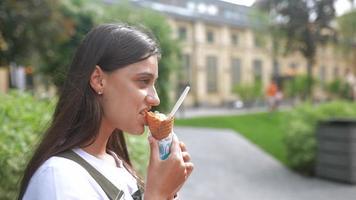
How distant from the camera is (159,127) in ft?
4.36

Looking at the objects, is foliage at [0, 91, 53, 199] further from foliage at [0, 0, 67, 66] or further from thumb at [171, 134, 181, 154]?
foliage at [0, 0, 67, 66]

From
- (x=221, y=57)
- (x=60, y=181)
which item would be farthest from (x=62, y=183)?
(x=221, y=57)

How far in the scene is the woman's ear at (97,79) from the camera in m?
1.37

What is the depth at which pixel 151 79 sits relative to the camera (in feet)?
4.55

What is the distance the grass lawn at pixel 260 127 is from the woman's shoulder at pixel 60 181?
7.72 metres

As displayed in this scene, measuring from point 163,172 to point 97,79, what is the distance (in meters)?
0.35

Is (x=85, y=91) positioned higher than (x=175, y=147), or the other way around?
(x=85, y=91)

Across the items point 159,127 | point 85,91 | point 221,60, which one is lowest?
point 221,60

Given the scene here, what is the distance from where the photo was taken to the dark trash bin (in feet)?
23.0

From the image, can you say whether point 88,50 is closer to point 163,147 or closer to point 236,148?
point 163,147

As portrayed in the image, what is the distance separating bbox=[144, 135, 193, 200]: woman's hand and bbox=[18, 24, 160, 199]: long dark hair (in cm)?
21

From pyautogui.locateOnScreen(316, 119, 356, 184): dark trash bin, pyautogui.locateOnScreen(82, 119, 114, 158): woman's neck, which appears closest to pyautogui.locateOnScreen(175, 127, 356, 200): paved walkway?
pyautogui.locateOnScreen(316, 119, 356, 184): dark trash bin

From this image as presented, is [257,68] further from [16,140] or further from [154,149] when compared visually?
[154,149]

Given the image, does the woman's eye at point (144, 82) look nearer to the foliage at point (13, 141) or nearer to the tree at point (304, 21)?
the foliage at point (13, 141)
